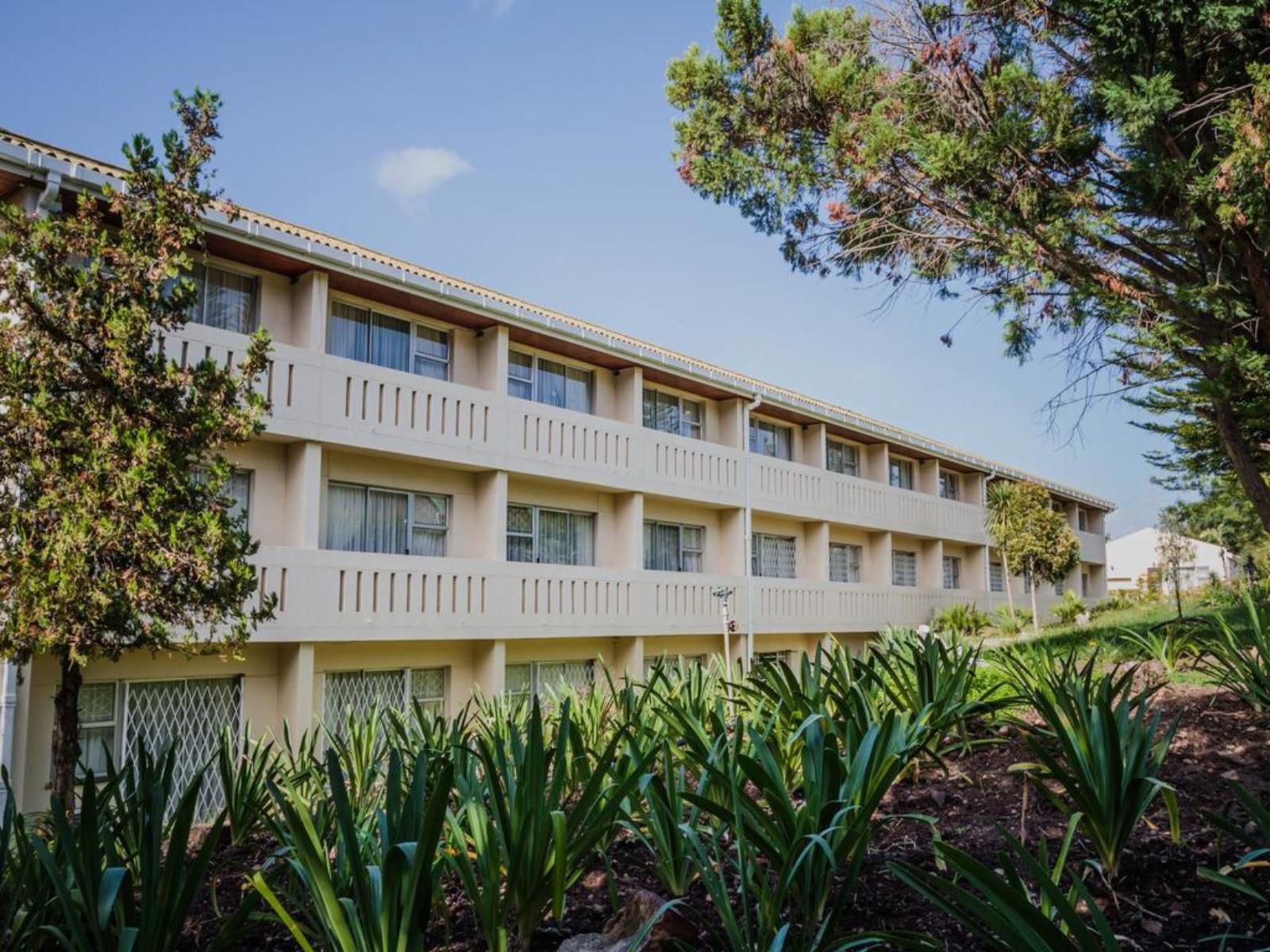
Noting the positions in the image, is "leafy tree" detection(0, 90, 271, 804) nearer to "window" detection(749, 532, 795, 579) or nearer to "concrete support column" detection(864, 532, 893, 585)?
"window" detection(749, 532, 795, 579)

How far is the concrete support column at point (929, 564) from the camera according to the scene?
28422mm

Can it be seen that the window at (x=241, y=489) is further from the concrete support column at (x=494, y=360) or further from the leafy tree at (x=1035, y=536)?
the leafy tree at (x=1035, y=536)

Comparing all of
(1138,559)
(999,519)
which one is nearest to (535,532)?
(999,519)

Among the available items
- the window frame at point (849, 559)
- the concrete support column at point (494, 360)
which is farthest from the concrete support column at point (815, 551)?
the concrete support column at point (494, 360)

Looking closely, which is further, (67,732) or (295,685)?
(295,685)

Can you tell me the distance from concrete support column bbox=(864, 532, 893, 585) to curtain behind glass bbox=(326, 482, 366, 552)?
15.5 m

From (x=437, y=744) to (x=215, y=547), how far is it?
4.09 metres

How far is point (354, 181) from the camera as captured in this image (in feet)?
51.0

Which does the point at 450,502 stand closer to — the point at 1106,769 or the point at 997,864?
the point at 997,864

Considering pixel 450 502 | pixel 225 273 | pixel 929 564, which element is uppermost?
pixel 225 273

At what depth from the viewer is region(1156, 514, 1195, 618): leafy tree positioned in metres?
28.1

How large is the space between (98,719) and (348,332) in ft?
20.8

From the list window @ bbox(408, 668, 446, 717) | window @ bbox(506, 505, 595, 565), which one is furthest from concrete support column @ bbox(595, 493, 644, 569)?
window @ bbox(408, 668, 446, 717)

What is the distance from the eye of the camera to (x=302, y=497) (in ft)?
43.2
